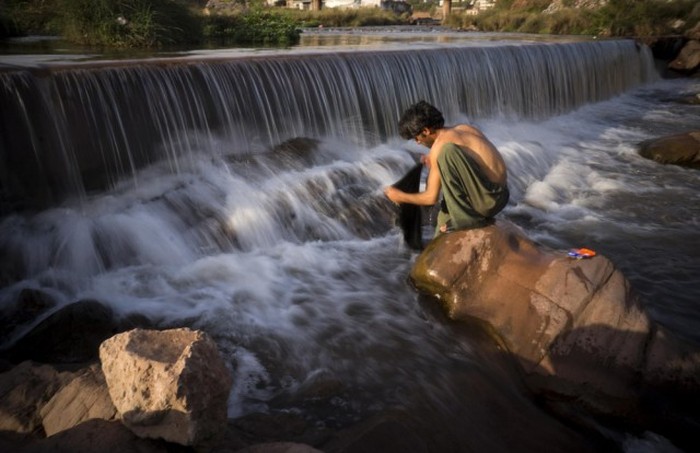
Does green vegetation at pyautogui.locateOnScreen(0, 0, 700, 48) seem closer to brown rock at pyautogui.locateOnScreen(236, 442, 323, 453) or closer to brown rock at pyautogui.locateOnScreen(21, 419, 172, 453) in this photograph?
brown rock at pyautogui.locateOnScreen(21, 419, 172, 453)

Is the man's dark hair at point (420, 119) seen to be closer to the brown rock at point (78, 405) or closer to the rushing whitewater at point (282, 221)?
the rushing whitewater at point (282, 221)

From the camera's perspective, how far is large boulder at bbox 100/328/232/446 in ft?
6.92

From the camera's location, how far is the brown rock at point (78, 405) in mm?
2326

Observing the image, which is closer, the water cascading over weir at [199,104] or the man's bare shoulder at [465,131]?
the man's bare shoulder at [465,131]

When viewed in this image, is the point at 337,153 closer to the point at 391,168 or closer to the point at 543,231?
the point at 391,168

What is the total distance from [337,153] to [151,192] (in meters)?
3.06

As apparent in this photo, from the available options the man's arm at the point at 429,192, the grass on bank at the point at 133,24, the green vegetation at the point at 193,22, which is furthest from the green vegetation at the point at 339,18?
the man's arm at the point at 429,192

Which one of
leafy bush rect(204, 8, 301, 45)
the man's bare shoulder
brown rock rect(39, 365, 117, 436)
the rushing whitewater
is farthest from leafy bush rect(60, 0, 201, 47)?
brown rock rect(39, 365, 117, 436)

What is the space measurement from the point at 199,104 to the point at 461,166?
3.81 meters

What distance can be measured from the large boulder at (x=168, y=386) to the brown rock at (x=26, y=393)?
54 centimetres

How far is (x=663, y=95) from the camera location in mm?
16562

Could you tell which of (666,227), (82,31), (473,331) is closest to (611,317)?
(473,331)

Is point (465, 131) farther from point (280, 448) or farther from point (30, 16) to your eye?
point (30, 16)

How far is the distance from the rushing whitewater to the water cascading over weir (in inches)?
0.9
